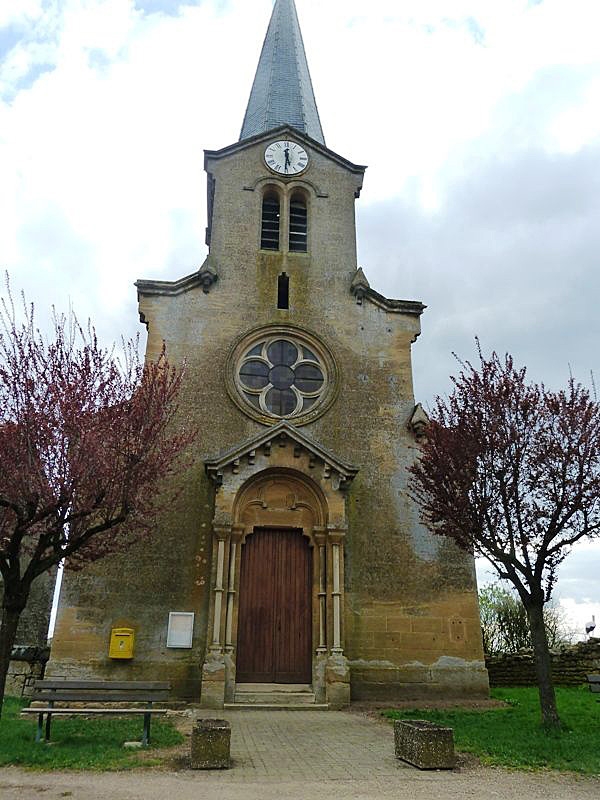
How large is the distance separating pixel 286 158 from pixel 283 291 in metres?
4.84

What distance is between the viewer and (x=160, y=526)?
14055 mm

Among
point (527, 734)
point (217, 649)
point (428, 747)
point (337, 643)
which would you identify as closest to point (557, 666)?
point (337, 643)

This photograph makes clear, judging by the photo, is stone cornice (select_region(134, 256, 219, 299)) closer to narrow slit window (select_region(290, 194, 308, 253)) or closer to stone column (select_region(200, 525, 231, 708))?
narrow slit window (select_region(290, 194, 308, 253))

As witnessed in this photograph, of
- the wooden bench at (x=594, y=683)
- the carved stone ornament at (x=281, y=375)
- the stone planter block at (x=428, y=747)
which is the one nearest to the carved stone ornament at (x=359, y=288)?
the carved stone ornament at (x=281, y=375)

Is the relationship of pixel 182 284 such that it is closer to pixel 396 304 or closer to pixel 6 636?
pixel 396 304

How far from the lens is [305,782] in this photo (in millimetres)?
6594

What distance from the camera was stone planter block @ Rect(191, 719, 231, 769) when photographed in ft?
23.3

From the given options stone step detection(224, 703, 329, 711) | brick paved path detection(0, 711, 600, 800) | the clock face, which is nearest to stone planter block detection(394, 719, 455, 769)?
brick paved path detection(0, 711, 600, 800)

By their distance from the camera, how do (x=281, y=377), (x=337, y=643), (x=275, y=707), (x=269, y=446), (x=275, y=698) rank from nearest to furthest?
1. (x=275, y=707)
2. (x=275, y=698)
3. (x=337, y=643)
4. (x=269, y=446)
5. (x=281, y=377)

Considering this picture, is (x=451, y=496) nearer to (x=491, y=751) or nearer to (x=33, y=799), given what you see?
(x=491, y=751)

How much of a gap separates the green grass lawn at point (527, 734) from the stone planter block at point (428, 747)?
0.66m

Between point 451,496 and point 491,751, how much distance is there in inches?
159

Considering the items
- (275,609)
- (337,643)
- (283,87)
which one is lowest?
(337,643)

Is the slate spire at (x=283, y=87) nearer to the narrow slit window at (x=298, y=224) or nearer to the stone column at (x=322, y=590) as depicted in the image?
the narrow slit window at (x=298, y=224)
